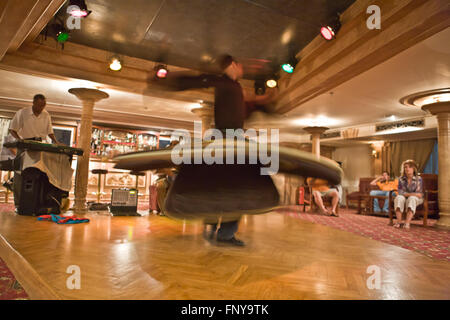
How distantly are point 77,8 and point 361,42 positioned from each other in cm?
441

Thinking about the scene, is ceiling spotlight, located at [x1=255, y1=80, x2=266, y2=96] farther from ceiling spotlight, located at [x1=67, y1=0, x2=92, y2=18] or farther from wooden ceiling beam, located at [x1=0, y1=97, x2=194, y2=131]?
wooden ceiling beam, located at [x1=0, y1=97, x2=194, y2=131]

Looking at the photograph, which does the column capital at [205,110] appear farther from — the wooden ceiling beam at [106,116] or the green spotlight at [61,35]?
the green spotlight at [61,35]

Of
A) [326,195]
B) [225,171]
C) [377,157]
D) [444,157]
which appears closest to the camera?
[225,171]

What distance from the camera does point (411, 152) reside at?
11.0 metres

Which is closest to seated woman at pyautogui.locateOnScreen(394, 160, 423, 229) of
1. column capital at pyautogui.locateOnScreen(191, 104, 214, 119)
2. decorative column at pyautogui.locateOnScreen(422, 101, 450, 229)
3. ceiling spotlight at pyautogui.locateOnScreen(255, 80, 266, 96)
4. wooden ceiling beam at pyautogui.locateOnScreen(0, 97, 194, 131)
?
decorative column at pyautogui.locateOnScreen(422, 101, 450, 229)

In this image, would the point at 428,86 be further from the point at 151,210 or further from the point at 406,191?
the point at 151,210

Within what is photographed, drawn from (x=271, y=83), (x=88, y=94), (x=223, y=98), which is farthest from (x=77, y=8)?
(x=271, y=83)

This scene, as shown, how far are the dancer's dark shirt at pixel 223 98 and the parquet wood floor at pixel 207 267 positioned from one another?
116 centimetres

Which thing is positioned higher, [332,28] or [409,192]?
[332,28]

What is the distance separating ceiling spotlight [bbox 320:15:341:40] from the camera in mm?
4574

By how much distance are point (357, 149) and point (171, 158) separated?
13362 millimetres

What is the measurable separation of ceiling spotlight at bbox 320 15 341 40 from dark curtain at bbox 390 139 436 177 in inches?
337

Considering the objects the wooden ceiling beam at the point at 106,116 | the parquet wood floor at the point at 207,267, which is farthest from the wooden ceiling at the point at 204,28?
the wooden ceiling beam at the point at 106,116

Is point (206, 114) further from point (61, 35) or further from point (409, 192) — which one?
point (409, 192)
